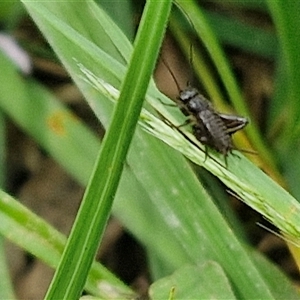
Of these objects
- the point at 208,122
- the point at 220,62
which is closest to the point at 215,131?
the point at 208,122

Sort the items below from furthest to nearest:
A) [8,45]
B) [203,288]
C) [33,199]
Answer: [33,199] → [8,45] → [203,288]

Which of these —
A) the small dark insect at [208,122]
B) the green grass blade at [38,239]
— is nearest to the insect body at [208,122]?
the small dark insect at [208,122]

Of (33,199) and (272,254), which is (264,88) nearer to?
(272,254)

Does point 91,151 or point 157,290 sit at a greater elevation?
point 91,151

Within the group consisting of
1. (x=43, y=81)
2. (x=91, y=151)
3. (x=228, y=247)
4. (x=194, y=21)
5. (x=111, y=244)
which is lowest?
(x=111, y=244)

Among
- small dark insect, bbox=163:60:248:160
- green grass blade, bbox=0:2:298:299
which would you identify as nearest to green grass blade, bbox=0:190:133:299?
green grass blade, bbox=0:2:298:299

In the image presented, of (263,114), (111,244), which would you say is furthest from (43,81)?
(263,114)
